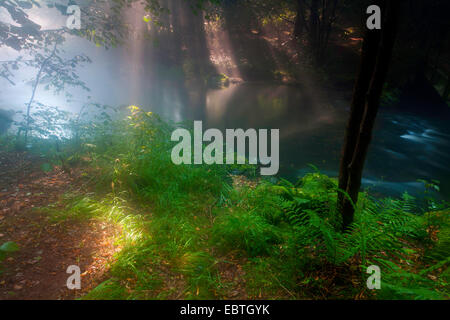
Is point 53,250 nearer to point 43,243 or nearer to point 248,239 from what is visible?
point 43,243

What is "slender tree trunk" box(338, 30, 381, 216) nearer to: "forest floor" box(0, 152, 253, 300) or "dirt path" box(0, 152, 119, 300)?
"forest floor" box(0, 152, 253, 300)

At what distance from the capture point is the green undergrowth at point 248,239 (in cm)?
189

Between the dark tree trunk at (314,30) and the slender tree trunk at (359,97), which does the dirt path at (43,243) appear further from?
the dark tree trunk at (314,30)

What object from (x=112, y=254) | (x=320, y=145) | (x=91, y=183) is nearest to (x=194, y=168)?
(x=91, y=183)

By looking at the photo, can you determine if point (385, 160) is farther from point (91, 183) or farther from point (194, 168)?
point (91, 183)

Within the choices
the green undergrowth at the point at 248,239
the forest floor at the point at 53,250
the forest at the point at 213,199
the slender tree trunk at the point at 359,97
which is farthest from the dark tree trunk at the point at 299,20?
the forest floor at the point at 53,250

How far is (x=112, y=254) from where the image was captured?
2432mm

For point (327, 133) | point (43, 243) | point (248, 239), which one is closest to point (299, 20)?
point (327, 133)

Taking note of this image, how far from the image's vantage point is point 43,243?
8.09 feet

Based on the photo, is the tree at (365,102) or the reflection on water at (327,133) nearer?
the tree at (365,102)

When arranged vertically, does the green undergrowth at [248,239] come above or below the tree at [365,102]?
below

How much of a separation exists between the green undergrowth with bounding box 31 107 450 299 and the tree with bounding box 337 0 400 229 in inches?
11.2

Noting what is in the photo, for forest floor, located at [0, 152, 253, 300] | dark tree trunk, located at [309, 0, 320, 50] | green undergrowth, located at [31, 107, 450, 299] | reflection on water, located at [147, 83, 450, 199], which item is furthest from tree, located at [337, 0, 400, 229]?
dark tree trunk, located at [309, 0, 320, 50]

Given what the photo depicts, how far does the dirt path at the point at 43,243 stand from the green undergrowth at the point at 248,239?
0.57 feet
